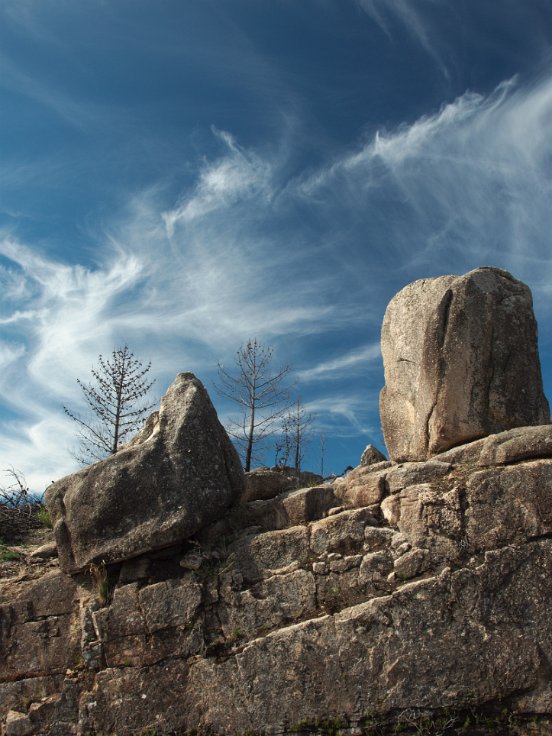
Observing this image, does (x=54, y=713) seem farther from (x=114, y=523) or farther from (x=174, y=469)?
(x=174, y=469)

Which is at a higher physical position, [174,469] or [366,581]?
[174,469]

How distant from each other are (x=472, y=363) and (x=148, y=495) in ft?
16.3

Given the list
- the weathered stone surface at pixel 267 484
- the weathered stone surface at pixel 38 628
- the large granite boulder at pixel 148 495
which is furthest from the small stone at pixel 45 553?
the weathered stone surface at pixel 267 484

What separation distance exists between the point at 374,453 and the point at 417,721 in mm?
4449

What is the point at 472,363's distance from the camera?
10.8 m

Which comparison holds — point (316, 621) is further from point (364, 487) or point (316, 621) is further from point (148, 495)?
point (148, 495)

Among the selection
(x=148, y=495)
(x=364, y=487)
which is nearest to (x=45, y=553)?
(x=148, y=495)

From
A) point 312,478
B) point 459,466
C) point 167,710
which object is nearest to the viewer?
point 167,710

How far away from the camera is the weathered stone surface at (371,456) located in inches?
469

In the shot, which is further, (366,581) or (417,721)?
(366,581)

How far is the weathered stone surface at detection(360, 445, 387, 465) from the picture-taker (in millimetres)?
11914

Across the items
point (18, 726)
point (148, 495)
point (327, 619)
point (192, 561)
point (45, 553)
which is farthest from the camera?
point (45, 553)

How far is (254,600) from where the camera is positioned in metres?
9.59

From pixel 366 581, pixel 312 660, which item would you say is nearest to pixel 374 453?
pixel 366 581
